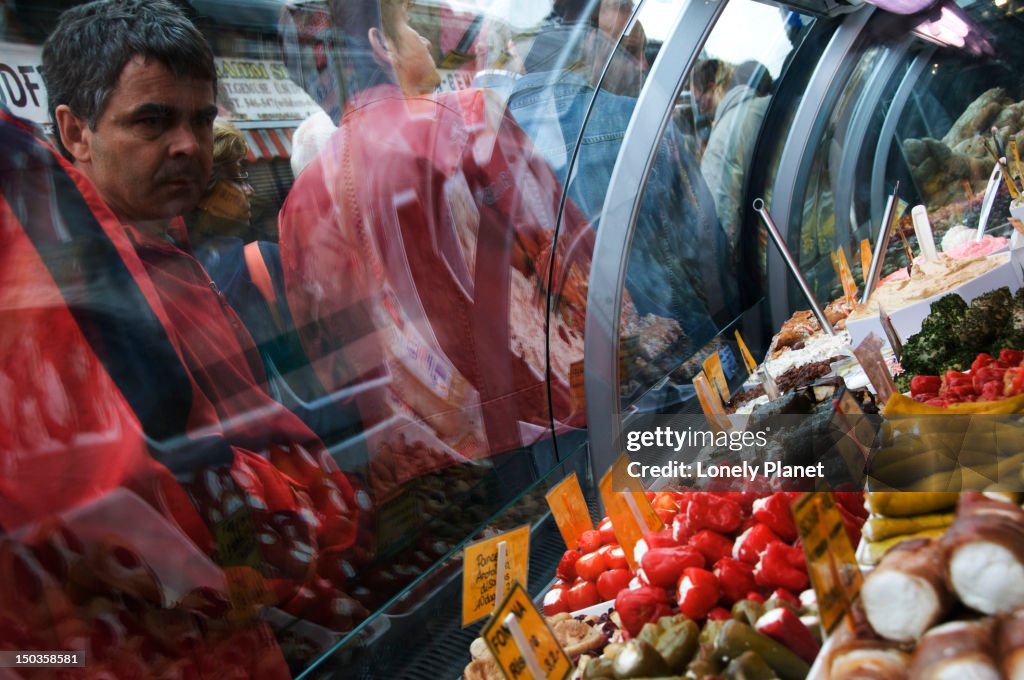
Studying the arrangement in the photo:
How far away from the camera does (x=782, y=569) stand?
1673 millimetres

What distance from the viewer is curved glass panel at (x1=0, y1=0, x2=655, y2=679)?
1.60 metres

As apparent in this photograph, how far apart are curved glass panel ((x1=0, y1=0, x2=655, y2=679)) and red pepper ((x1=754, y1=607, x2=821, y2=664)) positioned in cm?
57

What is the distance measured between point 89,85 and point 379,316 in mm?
989

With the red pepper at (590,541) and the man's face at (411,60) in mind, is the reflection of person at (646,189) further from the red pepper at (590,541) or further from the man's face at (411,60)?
the red pepper at (590,541)

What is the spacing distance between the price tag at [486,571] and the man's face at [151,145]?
3.14 ft

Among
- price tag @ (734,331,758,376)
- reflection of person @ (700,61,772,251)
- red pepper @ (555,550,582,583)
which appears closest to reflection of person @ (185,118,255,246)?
red pepper @ (555,550,582,583)

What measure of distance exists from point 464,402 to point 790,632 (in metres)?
1.56

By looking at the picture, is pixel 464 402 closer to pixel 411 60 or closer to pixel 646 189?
pixel 411 60

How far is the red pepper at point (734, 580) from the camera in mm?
1682

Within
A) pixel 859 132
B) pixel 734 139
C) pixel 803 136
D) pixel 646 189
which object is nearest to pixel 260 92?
pixel 646 189

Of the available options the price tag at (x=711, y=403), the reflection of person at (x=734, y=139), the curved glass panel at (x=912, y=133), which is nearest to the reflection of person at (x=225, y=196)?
the price tag at (x=711, y=403)

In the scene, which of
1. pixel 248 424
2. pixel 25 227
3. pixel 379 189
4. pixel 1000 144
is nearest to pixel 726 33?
pixel 1000 144

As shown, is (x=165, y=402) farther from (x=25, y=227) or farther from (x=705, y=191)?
(x=705, y=191)

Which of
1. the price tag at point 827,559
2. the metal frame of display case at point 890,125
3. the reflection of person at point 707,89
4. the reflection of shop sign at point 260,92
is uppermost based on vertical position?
the reflection of shop sign at point 260,92
